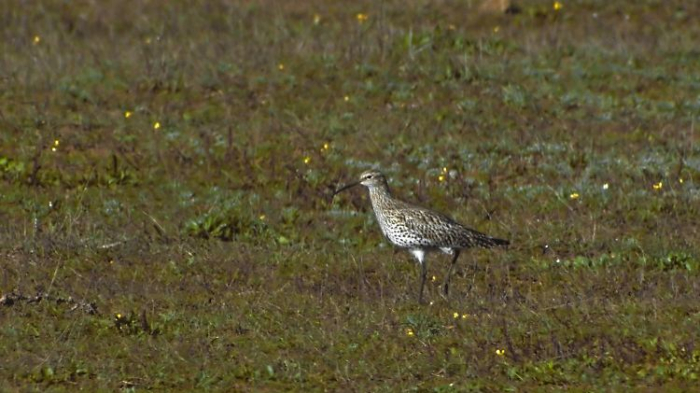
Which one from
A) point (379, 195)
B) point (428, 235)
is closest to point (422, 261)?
point (428, 235)

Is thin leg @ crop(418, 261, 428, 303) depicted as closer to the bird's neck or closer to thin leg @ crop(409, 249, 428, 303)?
thin leg @ crop(409, 249, 428, 303)

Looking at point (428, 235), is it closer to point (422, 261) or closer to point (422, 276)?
point (422, 261)

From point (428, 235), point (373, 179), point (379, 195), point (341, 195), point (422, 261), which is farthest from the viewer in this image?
point (341, 195)

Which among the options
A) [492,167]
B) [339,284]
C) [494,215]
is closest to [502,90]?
[492,167]

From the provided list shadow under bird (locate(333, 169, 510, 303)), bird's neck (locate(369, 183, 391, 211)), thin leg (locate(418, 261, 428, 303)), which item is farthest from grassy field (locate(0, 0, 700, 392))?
bird's neck (locate(369, 183, 391, 211))

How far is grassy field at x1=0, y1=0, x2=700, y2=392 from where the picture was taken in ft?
39.7

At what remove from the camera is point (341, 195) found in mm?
19188

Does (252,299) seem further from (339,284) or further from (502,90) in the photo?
(502,90)

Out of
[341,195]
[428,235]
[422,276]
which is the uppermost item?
[428,235]

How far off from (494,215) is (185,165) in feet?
14.7

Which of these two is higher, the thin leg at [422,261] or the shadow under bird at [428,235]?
the shadow under bird at [428,235]

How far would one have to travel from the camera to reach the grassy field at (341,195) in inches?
476

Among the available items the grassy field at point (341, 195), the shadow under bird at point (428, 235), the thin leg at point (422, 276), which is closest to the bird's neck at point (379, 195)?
the shadow under bird at point (428, 235)

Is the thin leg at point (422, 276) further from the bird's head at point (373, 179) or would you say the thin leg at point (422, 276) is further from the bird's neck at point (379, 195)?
the bird's head at point (373, 179)
